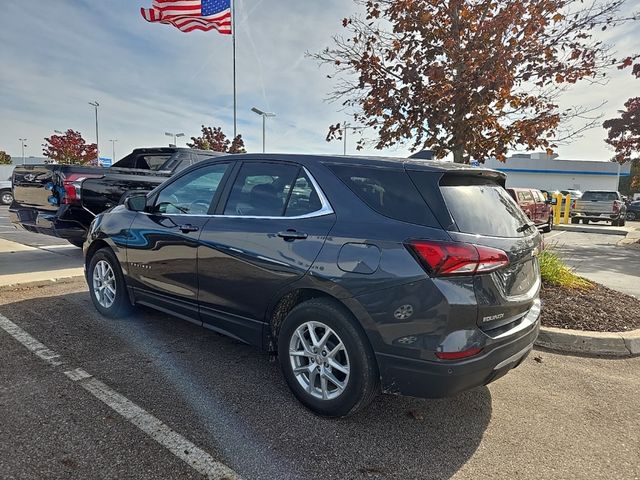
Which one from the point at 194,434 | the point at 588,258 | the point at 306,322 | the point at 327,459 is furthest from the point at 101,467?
the point at 588,258

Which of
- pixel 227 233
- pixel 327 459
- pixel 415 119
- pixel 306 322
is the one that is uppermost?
pixel 415 119

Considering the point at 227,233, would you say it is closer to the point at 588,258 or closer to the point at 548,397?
the point at 548,397

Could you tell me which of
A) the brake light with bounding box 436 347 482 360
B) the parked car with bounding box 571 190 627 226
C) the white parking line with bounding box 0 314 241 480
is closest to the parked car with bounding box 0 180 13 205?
the white parking line with bounding box 0 314 241 480

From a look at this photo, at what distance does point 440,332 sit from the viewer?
242cm

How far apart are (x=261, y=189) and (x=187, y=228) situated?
80 centimetres

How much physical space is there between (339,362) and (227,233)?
1.29 meters

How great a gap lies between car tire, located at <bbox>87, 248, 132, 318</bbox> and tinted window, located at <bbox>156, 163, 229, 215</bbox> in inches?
35.8

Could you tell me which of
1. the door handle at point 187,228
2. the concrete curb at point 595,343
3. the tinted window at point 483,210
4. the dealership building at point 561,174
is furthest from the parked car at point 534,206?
the dealership building at point 561,174

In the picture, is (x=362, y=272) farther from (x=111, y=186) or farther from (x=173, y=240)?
(x=111, y=186)

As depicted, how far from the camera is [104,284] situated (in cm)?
464

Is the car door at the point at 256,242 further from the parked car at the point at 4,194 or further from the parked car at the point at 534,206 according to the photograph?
the parked car at the point at 4,194

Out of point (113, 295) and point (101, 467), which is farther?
point (113, 295)

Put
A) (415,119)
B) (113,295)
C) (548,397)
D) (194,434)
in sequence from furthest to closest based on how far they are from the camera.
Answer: (415,119)
(113,295)
(548,397)
(194,434)

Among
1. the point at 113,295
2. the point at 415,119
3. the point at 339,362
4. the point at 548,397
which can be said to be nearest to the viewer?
the point at 339,362
